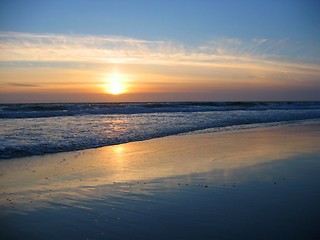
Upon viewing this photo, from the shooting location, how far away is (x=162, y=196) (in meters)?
4.95

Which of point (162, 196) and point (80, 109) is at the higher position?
point (80, 109)

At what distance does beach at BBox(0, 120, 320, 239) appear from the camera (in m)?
3.68

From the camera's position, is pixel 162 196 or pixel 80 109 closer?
pixel 162 196

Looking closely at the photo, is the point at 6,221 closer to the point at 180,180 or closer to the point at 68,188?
the point at 68,188

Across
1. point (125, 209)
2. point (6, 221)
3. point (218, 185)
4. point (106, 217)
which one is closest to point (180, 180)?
point (218, 185)

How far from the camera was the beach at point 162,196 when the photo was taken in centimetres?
368

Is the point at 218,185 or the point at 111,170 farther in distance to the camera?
the point at 111,170

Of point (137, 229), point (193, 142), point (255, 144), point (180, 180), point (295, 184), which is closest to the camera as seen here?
point (137, 229)

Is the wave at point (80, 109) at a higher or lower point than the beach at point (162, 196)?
higher

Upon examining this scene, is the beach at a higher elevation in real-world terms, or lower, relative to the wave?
lower

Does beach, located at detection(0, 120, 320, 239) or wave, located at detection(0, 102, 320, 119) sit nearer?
beach, located at detection(0, 120, 320, 239)

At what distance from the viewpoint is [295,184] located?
5430 millimetres

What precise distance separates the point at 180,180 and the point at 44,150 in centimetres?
513

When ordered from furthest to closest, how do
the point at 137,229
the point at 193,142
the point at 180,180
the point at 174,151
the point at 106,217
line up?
1. the point at 193,142
2. the point at 174,151
3. the point at 180,180
4. the point at 106,217
5. the point at 137,229
